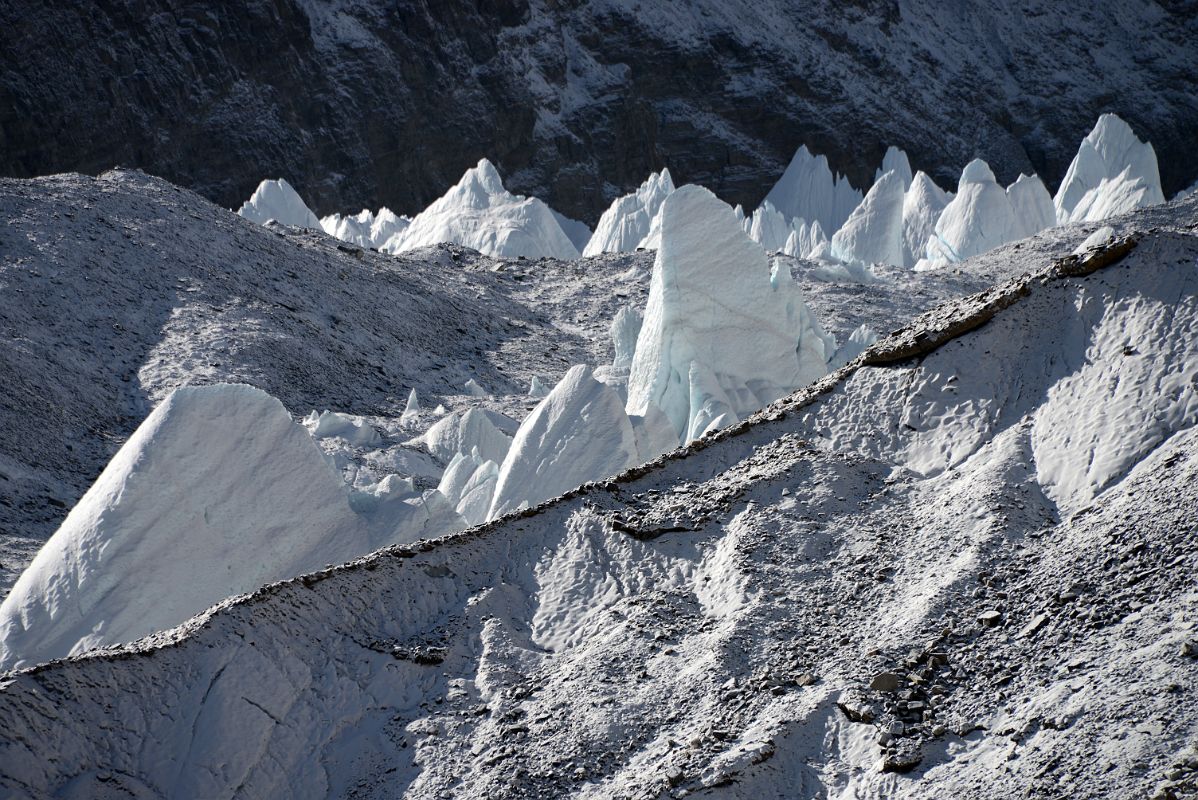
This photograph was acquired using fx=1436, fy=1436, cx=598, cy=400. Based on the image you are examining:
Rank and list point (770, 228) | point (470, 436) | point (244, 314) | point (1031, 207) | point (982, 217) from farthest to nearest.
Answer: point (770, 228) < point (1031, 207) < point (982, 217) < point (244, 314) < point (470, 436)

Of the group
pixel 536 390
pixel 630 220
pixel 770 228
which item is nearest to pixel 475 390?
pixel 536 390

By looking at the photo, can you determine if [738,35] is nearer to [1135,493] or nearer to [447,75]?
[447,75]

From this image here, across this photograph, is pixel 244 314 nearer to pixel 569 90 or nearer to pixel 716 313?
pixel 716 313

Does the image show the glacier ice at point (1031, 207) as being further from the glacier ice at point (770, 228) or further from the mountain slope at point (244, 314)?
the glacier ice at point (770, 228)

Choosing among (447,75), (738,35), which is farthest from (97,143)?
(738,35)

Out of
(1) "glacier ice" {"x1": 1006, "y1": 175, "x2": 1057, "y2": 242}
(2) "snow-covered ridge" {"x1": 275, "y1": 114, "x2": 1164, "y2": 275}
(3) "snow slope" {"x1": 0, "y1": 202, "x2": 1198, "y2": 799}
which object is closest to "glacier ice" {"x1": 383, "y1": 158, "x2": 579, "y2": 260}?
(2) "snow-covered ridge" {"x1": 275, "y1": 114, "x2": 1164, "y2": 275}

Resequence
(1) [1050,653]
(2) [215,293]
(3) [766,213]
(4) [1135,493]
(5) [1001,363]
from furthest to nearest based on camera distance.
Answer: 1. (3) [766,213]
2. (2) [215,293]
3. (5) [1001,363]
4. (4) [1135,493]
5. (1) [1050,653]
